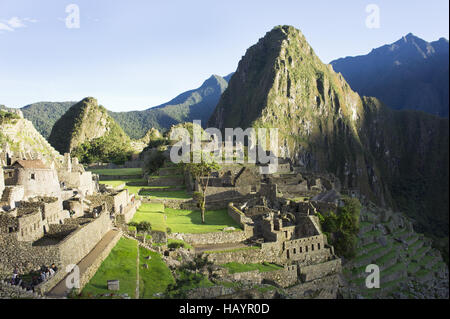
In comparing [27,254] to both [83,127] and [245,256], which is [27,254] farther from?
[83,127]

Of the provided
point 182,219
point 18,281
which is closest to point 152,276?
point 18,281

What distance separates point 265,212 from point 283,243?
4.40m

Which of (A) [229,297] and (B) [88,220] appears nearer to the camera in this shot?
(A) [229,297]

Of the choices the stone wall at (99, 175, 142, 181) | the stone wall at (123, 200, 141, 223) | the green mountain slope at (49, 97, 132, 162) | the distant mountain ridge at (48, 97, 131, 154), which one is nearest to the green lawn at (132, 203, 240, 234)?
the stone wall at (123, 200, 141, 223)

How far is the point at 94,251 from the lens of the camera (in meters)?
20.4

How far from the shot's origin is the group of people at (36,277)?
16.0 meters

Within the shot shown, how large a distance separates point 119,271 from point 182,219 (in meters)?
15.1

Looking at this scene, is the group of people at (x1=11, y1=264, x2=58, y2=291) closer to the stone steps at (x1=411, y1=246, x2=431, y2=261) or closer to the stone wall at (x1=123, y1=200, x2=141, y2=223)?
the stone wall at (x1=123, y1=200, x2=141, y2=223)

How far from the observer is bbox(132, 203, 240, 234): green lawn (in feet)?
97.6

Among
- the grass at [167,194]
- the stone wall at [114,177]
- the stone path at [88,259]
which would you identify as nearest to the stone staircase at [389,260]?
the grass at [167,194]

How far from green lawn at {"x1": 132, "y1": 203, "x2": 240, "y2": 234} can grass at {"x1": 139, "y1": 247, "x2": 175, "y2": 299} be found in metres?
4.74

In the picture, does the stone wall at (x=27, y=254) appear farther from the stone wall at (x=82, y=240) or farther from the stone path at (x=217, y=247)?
the stone path at (x=217, y=247)
